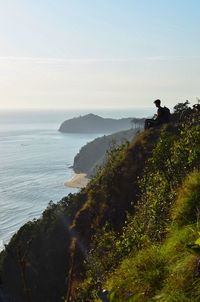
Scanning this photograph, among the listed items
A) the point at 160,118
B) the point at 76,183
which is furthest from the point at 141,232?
the point at 76,183

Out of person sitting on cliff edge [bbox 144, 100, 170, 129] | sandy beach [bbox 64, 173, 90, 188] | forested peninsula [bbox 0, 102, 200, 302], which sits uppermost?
person sitting on cliff edge [bbox 144, 100, 170, 129]

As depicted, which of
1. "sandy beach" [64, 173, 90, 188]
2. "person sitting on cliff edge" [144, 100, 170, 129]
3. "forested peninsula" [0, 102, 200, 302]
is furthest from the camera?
"sandy beach" [64, 173, 90, 188]

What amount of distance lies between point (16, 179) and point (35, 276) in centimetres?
13033

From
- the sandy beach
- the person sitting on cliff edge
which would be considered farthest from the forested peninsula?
the sandy beach

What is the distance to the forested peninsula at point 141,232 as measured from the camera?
287 inches

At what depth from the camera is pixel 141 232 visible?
14805mm

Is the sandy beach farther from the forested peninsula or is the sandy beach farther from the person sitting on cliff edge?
the person sitting on cliff edge

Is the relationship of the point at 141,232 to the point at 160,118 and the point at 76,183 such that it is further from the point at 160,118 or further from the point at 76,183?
the point at 76,183

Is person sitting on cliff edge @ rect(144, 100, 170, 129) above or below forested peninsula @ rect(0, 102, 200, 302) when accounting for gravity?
above

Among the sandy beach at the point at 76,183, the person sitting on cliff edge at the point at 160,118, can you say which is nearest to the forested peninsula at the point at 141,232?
the person sitting on cliff edge at the point at 160,118

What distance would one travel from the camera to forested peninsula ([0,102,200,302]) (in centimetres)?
728

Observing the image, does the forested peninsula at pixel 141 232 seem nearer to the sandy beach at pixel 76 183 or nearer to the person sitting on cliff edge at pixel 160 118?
the person sitting on cliff edge at pixel 160 118

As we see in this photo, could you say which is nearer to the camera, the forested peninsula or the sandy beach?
the forested peninsula

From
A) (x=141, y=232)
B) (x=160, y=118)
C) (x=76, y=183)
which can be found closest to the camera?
(x=141, y=232)
